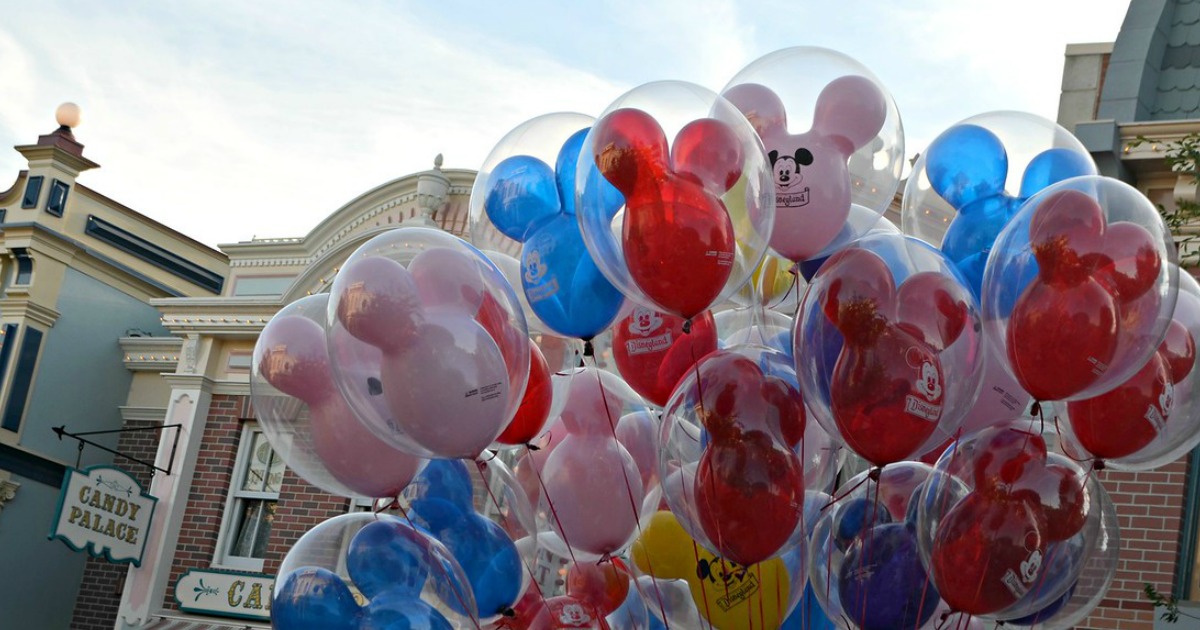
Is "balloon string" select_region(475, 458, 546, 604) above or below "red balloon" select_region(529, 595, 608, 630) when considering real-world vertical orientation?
above

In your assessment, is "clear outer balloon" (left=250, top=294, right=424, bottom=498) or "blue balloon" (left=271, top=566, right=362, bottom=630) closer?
"blue balloon" (left=271, top=566, right=362, bottom=630)

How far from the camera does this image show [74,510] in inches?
501

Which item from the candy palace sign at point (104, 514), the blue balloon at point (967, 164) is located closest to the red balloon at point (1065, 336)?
the blue balloon at point (967, 164)

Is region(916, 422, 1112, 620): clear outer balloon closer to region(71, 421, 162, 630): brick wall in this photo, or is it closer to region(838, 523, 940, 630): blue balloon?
region(838, 523, 940, 630): blue balloon

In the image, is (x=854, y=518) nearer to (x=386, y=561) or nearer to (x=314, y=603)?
(x=386, y=561)

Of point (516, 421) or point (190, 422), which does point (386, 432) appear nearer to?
point (516, 421)

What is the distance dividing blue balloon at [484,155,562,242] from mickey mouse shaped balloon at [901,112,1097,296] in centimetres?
142

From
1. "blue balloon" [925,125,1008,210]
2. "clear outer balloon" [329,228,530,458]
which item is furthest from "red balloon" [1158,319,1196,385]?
"clear outer balloon" [329,228,530,458]

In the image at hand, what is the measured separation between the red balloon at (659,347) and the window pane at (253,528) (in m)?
8.80

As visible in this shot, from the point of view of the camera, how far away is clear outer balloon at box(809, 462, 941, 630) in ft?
15.4

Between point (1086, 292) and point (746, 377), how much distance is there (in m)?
1.14

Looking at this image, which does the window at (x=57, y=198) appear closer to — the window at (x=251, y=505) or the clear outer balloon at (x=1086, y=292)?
the window at (x=251, y=505)

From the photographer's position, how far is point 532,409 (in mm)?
5012

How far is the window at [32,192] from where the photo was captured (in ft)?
52.9
